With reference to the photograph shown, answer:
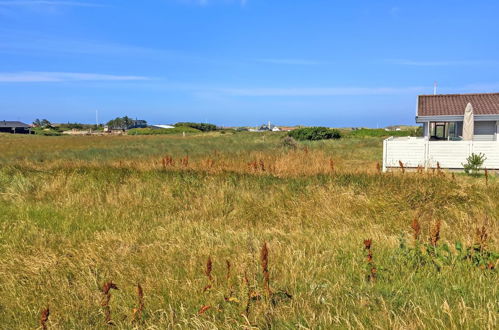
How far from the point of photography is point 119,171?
9.96m

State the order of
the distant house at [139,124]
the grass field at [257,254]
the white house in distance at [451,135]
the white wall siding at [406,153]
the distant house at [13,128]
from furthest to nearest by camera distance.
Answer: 1. the distant house at [139,124]
2. the distant house at [13,128]
3. the white wall siding at [406,153]
4. the white house in distance at [451,135]
5. the grass field at [257,254]

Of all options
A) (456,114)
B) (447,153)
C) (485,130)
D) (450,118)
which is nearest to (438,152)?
(447,153)

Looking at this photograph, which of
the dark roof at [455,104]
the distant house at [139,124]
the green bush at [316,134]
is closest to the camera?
the dark roof at [455,104]

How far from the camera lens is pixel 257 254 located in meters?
4.07

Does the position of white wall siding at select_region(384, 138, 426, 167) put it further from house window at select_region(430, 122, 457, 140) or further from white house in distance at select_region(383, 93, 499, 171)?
house window at select_region(430, 122, 457, 140)

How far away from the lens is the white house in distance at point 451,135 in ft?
49.5

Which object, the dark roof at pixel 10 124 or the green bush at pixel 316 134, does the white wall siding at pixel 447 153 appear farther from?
the dark roof at pixel 10 124

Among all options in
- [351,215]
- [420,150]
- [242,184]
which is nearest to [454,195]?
[351,215]

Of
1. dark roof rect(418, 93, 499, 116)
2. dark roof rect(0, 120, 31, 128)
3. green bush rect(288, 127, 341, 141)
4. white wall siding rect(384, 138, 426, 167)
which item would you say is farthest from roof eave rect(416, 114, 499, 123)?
dark roof rect(0, 120, 31, 128)

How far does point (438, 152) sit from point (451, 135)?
344 inches

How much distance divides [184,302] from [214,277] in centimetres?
48

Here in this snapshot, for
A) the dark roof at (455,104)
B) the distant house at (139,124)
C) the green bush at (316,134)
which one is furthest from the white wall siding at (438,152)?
the distant house at (139,124)

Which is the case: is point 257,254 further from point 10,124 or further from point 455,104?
point 10,124

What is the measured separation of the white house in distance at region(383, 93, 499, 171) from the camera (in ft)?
49.5
